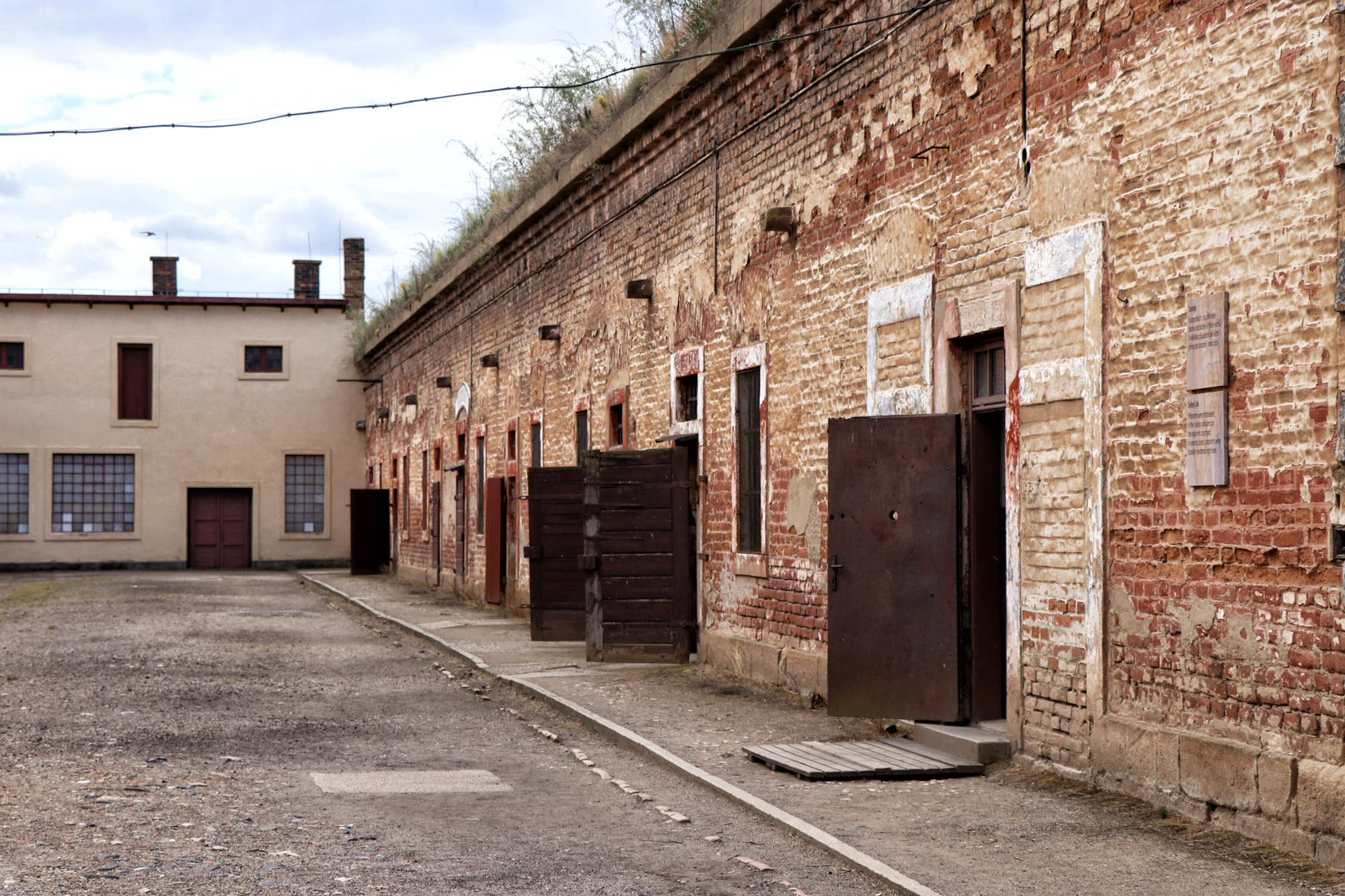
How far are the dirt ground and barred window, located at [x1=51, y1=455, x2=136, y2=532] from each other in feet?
80.0

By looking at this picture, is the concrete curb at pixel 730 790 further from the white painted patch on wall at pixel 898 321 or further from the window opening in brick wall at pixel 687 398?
the window opening in brick wall at pixel 687 398

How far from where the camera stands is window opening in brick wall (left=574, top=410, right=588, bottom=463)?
17984 mm

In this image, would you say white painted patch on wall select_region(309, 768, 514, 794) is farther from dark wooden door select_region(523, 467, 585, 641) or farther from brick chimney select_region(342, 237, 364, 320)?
brick chimney select_region(342, 237, 364, 320)

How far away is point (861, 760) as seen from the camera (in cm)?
823

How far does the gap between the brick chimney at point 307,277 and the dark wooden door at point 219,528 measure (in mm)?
6432

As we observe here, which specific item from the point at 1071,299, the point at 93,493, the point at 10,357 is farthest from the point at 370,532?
the point at 1071,299

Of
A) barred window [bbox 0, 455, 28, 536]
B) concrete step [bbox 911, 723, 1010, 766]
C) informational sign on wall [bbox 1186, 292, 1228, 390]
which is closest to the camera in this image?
informational sign on wall [bbox 1186, 292, 1228, 390]

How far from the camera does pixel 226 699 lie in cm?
1158

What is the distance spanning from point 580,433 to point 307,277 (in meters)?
26.6

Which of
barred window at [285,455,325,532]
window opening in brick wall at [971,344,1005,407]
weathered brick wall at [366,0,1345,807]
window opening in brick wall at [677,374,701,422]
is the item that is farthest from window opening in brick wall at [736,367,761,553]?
barred window at [285,455,325,532]

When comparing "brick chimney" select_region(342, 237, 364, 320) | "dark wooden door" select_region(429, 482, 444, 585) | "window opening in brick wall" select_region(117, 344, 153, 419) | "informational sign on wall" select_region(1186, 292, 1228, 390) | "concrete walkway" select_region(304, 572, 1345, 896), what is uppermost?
"brick chimney" select_region(342, 237, 364, 320)

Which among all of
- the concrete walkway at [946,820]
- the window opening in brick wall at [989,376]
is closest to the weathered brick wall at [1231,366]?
the concrete walkway at [946,820]

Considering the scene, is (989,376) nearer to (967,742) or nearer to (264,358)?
(967,742)

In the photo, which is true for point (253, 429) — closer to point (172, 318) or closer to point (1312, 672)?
point (172, 318)
